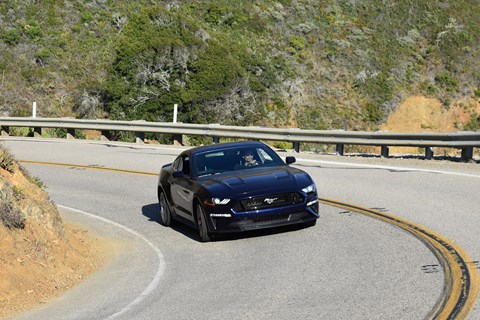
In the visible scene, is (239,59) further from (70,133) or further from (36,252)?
(36,252)

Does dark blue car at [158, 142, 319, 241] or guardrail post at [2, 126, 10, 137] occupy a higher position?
dark blue car at [158, 142, 319, 241]

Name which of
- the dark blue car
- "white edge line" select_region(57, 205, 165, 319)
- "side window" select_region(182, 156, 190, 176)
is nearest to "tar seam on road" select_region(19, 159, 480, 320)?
"white edge line" select_region(57, 205, 165, 319)

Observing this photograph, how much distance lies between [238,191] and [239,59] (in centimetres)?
3335

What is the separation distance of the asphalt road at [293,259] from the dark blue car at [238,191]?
32cm

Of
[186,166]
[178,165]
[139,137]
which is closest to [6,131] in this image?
[139,137]

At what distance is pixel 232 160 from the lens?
14.1 meters

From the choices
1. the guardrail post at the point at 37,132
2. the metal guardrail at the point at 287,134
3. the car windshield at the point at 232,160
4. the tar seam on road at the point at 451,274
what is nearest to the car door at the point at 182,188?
the car windshield at the point at 232,160

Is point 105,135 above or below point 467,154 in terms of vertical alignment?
below

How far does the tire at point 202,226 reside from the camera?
13.0 m

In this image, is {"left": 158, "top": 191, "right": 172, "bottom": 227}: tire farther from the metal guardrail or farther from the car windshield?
the metal guardrail

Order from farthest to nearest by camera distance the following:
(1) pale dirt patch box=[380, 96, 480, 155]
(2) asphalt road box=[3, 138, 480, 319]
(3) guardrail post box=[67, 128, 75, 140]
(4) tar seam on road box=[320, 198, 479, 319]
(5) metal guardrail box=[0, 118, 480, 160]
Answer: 1. (1) pale dirt patch box=[380, 96, 480, 155]
2. (3) guardrail post box=[67, 128, 75, 140]
3. (5) metal guardrail box=[0, 118, 480, 160]
4. (2) asphalt road box=[3, 138, 480, 319]
5. (4) tar seam on road box=[320, 198, 479, 319]

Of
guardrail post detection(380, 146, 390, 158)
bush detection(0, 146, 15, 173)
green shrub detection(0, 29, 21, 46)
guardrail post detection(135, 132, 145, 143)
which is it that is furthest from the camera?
green shrub detection(0, 29, 21, 46)

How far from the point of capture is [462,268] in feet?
32.9

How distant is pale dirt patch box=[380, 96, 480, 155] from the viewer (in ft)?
149
